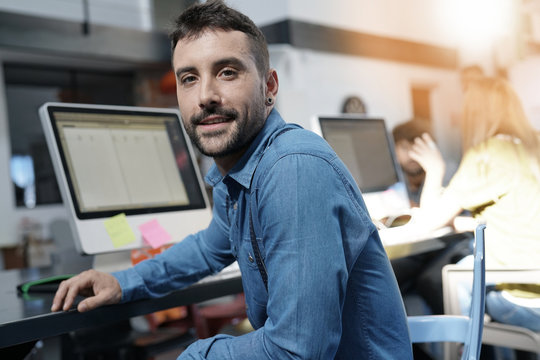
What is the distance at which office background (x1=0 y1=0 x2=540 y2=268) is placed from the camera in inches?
185

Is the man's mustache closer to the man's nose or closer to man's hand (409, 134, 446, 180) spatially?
the man's nose

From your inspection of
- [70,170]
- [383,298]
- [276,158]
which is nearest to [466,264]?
[383,298]

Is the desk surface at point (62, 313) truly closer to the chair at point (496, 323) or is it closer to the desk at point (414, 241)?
the desk at point (414, 241)

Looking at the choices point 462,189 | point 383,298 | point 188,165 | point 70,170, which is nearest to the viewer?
point 383,298

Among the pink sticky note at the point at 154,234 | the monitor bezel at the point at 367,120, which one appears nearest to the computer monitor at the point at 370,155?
the monitor bezel at the point at 367,120

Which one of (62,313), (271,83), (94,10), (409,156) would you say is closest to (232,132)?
(271,83)

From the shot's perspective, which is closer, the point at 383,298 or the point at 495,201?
the point at 383,298

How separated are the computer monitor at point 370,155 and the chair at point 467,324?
0.87 m

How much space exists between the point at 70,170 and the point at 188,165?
14.6 inches

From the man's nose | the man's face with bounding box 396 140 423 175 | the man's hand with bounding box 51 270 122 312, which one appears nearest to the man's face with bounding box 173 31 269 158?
the man's nose

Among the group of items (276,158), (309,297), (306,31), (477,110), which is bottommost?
(309,297)

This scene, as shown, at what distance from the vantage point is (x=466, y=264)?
4.79ft

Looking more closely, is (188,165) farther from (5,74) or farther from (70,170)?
(5,74)

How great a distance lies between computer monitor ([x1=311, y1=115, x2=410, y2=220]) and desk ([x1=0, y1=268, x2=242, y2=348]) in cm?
84
